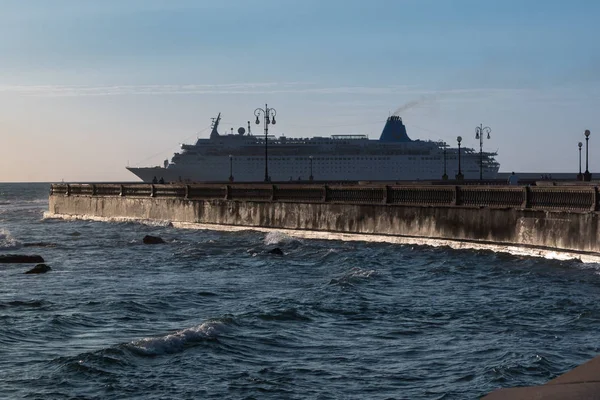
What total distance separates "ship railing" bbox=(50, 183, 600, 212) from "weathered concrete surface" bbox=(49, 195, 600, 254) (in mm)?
296

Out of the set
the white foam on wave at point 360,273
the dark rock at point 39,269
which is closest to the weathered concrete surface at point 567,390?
the white foam on wave at point 360,273

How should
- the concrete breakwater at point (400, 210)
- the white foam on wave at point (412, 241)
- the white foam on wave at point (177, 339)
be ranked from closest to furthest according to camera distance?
the white foam on wave at point (177, 339)
the white foam on wave at point (412, 241)
the concrete breakwater at point (400, 210)

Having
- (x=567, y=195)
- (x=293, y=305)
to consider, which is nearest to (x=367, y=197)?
(x=567, y=195)

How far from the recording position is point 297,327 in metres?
17.4

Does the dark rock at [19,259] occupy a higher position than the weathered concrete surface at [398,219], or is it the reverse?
the weathered concrete surface at [398,219]

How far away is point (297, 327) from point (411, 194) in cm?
2022

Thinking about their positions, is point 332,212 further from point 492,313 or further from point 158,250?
point 492,313

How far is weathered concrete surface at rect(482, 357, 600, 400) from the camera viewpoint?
693cm

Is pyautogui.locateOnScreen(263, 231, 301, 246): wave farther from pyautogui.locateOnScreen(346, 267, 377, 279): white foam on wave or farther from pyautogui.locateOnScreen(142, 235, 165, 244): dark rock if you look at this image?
pyautogui.locateOnScreen(346, 267, 377, 279): white foam on wave

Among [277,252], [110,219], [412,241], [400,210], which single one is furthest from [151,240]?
[110,219]

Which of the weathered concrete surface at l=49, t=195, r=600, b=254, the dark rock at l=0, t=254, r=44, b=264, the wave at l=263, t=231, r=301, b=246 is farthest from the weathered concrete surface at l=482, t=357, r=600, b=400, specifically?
the wave at l=263, t=231, r=301, b=246

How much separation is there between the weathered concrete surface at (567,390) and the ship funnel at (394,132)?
156623 millimetres

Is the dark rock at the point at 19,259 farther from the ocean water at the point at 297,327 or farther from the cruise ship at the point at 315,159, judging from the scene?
the cruise ship at the point at 315,159

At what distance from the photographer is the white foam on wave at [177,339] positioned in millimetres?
14844
